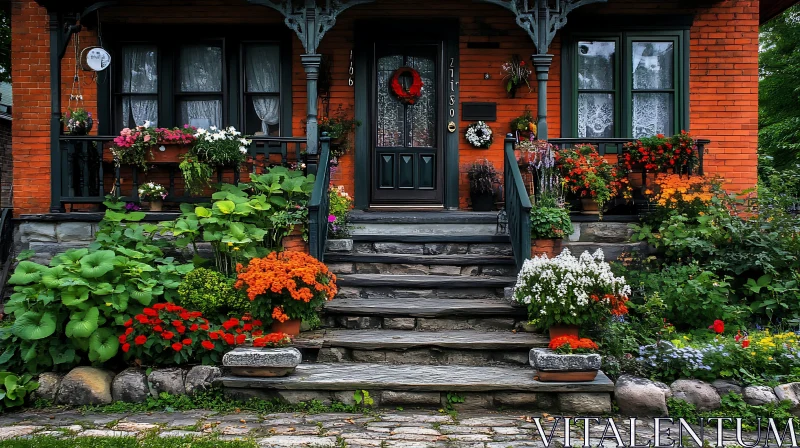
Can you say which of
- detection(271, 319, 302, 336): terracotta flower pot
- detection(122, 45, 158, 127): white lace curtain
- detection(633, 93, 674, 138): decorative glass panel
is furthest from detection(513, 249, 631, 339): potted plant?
detection(122, 45, 158, 127): white lace curtain

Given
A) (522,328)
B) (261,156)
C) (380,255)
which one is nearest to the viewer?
(522,328)

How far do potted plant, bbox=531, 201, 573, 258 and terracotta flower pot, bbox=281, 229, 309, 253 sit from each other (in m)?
2.20

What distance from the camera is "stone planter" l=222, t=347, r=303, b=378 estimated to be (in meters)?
4.75

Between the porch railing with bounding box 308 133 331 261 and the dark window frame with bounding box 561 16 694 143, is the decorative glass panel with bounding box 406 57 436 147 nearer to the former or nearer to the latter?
the dark window frame with bounding box 561 16 694 143

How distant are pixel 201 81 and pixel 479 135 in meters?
3.76

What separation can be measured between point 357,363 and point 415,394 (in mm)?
702

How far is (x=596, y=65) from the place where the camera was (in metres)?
8.76

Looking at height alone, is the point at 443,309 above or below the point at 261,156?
below

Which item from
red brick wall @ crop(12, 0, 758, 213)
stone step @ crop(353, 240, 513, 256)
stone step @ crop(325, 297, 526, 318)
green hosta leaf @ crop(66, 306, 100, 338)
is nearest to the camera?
green hosta leaf @ crop(66, 306, 100, 338)

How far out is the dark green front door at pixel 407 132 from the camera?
8.74 meters

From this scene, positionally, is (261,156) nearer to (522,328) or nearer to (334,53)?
(334,53)

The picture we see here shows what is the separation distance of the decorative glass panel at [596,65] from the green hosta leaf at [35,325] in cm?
675

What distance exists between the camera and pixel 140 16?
8.67 m

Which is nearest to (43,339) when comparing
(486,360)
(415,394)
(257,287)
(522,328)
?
(257,287)
